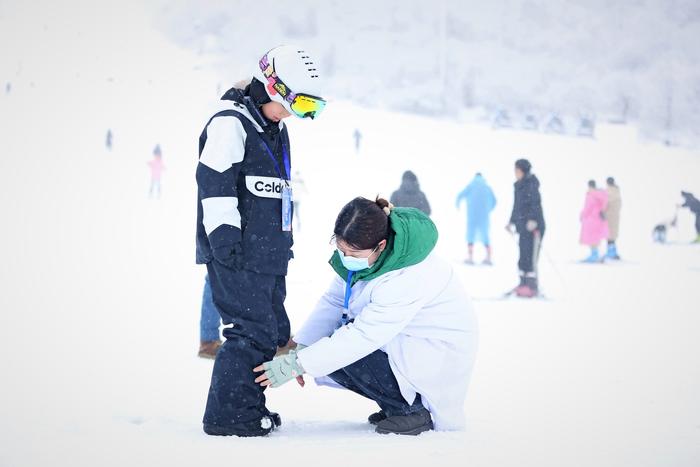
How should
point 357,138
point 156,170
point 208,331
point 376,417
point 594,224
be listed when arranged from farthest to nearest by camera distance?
point 357,138 → point 156,170 → point 594,224 → point 208,331 → point 376,417

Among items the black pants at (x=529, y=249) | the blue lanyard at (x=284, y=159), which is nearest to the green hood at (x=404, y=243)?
the blue lanyard at (x=284, y=159)

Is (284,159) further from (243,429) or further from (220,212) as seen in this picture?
(243,429)

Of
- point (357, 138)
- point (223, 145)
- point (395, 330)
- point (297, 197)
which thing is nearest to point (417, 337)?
point (395, 330)

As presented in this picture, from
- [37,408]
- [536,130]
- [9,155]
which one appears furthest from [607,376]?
[536,130]

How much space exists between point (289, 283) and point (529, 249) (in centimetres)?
227

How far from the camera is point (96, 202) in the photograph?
12.2 metres

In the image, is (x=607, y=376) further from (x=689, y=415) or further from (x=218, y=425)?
(x=218, y=425)

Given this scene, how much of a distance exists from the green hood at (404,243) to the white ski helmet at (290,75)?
0.46m

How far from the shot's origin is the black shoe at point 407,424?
7.96 ft

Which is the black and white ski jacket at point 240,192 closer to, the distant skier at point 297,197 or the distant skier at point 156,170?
the distant skier at point 297,197

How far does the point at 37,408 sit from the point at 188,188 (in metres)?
11.1

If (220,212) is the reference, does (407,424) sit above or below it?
below

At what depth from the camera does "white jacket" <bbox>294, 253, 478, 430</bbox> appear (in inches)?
91.7

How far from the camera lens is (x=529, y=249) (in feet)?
23.6
